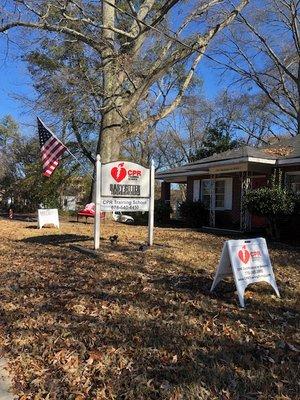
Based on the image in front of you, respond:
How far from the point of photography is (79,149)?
103ft

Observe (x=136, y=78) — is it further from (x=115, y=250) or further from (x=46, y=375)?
(x=46, y=375)

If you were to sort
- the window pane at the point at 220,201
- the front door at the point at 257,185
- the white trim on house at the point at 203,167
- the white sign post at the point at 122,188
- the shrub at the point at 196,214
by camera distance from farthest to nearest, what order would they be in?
the window pane at the point at 220,201 → the shrub at the point at 196,214 → the front door at the point at 257,185 → the white trim on house at the point at 203,167 → the white sign post at the point at 122,188

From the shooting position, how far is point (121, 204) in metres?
9.35

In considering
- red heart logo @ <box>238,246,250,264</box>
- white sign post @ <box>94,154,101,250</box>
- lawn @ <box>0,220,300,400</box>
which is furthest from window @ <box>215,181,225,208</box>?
red heart logo @ <box>238,246,250,264</box>

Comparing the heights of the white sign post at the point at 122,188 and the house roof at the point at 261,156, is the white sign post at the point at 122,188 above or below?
below

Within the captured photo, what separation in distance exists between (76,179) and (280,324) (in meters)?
28.4

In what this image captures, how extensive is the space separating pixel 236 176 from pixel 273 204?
19.3ft

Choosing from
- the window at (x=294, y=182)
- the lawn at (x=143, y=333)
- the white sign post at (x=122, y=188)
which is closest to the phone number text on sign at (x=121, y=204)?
the white sign post at (x=122, y=188)

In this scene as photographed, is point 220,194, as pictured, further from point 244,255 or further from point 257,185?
point 244,255

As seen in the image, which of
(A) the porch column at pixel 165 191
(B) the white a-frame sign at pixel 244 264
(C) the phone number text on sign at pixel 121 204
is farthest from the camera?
(A) the porch column at pixel 165 191

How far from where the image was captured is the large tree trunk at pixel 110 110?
18.8 meters

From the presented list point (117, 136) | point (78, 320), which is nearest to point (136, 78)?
point (117, 136)

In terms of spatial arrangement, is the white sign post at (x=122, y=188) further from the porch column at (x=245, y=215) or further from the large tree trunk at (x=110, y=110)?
the large tree trunk at (x=110, y=110)

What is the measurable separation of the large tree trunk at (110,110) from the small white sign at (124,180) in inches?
374
